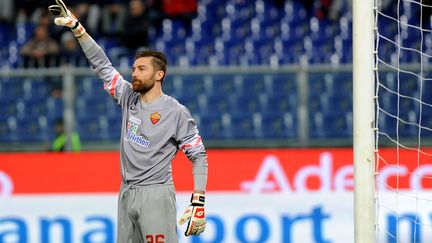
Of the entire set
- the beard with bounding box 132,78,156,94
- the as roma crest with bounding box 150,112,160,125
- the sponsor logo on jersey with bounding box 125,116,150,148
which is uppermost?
the beard with bounding box 132,78,156,94

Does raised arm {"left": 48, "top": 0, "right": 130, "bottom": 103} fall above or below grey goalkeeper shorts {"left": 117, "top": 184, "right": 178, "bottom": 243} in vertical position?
above

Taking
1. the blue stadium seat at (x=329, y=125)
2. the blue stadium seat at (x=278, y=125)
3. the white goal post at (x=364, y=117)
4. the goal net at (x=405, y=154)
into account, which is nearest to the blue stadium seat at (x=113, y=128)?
the blue stadium seat at (x=278, y=125)

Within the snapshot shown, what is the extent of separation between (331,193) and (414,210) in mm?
762

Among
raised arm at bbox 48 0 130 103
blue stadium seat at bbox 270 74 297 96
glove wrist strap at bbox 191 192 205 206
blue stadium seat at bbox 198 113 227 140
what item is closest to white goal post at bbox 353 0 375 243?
glove wrist strap at bbox 191 192 205 206

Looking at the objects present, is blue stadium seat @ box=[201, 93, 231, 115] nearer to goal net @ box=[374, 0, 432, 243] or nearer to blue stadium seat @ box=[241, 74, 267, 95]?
blue stadium seat @ box=[241, 74, 267, 95]

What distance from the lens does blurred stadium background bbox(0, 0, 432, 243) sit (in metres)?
9.70

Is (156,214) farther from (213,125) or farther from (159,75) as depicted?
(213,125)

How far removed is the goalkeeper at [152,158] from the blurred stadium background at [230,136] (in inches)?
136

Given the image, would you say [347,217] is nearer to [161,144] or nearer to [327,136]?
[327,136]

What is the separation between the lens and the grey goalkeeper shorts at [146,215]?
6.19m

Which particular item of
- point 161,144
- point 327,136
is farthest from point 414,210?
point 161,144

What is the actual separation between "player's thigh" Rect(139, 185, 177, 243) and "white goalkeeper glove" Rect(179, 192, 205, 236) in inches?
5.1

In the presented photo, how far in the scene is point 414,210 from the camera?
957 centimetres

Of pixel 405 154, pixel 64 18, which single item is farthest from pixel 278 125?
pixel 64 18
